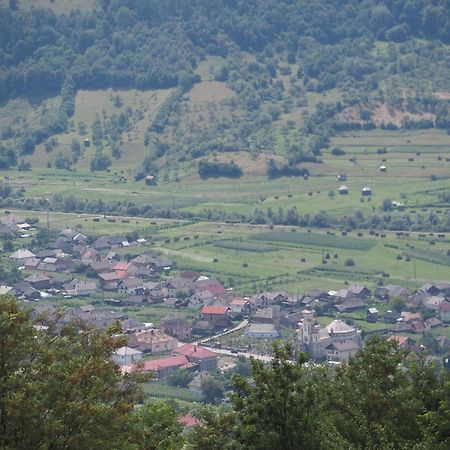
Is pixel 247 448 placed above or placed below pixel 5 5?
below

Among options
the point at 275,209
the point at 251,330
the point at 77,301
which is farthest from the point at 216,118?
the point at 251,330

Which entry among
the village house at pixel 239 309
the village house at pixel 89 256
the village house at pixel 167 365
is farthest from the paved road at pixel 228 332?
the village house at pixel 89 256

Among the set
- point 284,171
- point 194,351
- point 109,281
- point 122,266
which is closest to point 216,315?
point 194,351

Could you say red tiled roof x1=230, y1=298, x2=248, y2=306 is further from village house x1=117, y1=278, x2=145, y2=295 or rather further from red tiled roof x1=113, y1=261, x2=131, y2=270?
red tiled roof x1=113, y1=261, x2=131, y2=270

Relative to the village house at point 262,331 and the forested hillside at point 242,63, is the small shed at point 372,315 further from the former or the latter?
the forested hillside at point 242,63

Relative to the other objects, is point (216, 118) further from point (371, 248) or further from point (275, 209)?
point (371, 248)

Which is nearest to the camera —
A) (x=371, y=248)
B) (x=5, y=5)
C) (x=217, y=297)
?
(x=217, y=297)
